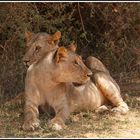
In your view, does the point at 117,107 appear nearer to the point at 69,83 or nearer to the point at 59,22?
the point at 69,83

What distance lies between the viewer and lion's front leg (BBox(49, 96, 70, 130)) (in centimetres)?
529

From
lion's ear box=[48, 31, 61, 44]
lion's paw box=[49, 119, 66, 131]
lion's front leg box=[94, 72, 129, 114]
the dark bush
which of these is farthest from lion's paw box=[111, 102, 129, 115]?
the dark bush

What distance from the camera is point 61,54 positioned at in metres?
5.64

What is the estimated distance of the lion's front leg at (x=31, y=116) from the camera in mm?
5287

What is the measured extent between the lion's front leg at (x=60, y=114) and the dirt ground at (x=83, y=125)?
6cm

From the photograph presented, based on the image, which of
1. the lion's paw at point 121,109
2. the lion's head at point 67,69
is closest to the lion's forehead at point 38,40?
the lion's head at point 67,69

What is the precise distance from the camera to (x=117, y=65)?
806 centimetres

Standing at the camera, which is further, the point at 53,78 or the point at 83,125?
the point at 53,78

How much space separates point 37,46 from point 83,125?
3.54ft

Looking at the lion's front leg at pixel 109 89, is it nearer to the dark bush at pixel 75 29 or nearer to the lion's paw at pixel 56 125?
the lion's paw at pixel 56 125

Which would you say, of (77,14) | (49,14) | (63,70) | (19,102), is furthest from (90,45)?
(63,70)

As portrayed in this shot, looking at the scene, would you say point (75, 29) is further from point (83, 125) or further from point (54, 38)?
point (83, 125)

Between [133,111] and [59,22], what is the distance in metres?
1.94

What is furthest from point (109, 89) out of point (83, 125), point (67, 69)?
point (83, 125)
